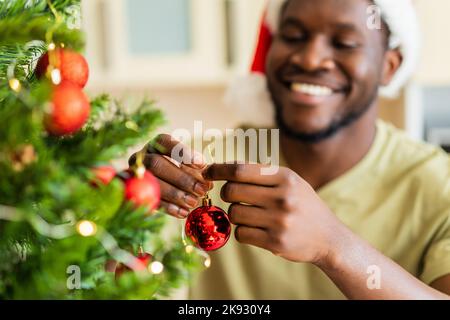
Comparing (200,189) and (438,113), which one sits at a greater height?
(200,189)

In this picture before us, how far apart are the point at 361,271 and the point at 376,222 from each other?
430 mm

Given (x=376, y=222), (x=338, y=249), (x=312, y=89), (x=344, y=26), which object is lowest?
(x=376, y=222)

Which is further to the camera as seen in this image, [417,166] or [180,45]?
[180,45]

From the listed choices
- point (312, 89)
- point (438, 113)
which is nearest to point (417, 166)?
point (312, 89)

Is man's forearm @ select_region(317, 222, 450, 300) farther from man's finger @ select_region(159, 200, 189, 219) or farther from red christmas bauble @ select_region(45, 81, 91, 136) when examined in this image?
red christmas bauble @ select_region(45, 81, 91, 136)

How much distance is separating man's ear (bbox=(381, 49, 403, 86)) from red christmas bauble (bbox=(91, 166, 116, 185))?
90 centimetres

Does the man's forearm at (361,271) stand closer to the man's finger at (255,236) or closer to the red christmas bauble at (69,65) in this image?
the man's finger at (255,236)

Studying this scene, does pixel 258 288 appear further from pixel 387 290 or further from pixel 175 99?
pixel 175 99

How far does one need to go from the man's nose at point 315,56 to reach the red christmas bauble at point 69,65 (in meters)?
0.67

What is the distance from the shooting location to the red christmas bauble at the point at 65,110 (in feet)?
1.00

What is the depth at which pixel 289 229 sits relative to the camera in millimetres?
501

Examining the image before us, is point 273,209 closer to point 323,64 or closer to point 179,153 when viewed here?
point 179,153

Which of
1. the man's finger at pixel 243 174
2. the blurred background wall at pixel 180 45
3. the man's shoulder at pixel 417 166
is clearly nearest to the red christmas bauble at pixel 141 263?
the man's finger at pixel 243 174

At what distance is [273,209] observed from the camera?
0.51m
